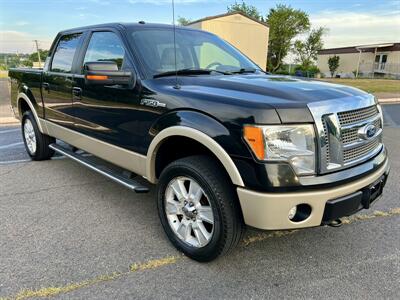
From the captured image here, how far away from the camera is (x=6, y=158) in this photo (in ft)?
19.4

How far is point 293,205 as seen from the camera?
2.34 m

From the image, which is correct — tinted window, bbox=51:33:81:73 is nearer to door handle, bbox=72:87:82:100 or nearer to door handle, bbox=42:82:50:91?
door handle, bbox=42:82:50:91

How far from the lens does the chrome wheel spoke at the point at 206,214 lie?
2697mm

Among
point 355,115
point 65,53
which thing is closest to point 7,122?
point 65,53

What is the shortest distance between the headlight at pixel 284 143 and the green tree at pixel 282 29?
54.0m

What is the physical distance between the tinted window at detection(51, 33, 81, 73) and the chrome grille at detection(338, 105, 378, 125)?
3241 mm

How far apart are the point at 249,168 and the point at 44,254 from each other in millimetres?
1871

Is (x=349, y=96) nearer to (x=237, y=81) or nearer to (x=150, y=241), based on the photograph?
(x=237, y=81)

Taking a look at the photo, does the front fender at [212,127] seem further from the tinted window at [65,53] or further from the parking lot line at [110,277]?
the tinted window at [65,53]

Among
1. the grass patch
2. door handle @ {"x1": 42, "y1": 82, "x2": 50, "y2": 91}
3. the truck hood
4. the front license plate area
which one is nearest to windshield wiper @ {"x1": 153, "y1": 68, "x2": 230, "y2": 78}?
the truck hood

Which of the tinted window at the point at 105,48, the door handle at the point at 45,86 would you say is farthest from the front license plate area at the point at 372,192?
the door handle at the point at 45,86

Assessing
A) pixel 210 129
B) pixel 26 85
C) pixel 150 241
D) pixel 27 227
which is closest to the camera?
pixel 210 129

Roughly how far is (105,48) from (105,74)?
86 cm

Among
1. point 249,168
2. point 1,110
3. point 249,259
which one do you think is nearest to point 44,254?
point 249,259
